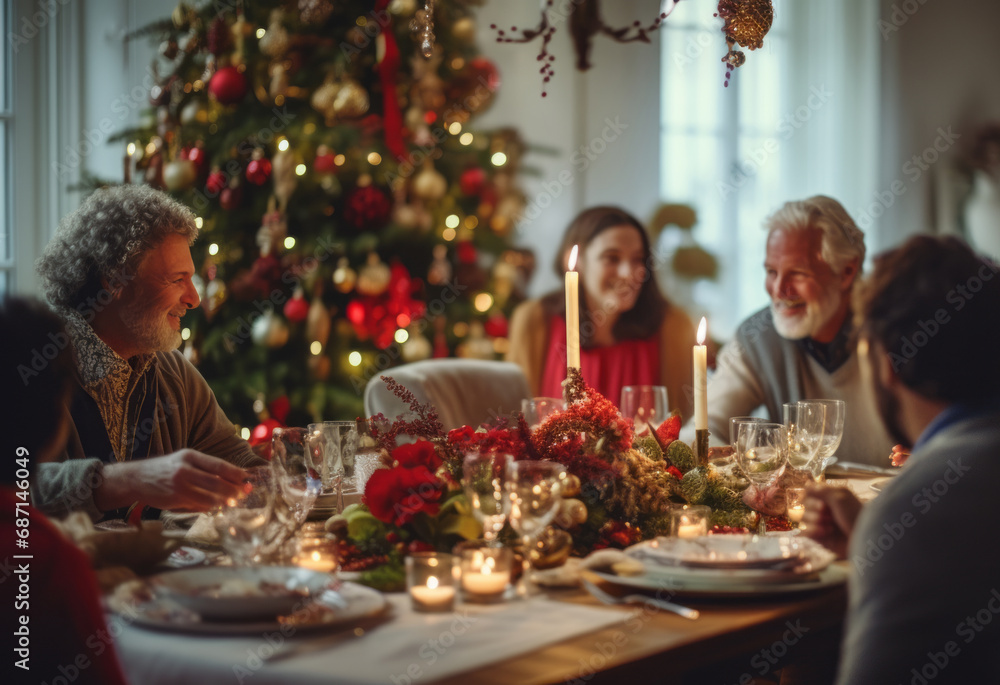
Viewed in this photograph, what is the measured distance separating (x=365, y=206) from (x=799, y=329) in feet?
5.47

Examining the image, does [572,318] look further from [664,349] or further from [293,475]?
[664,349]

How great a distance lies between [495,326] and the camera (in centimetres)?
402

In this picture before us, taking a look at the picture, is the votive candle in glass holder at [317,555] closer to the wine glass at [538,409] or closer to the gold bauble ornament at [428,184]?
the wine glass at [538,409]

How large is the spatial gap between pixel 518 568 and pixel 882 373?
0.50 meters

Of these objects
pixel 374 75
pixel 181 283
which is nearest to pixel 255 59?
pixel 374 75

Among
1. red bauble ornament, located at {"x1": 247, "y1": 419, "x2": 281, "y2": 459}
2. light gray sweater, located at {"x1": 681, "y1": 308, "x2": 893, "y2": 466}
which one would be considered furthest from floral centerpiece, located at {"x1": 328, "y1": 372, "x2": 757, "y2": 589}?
red bauble ornament, located at {"x1": 247, "y1": 419, "x2": 281, "y2": 459}

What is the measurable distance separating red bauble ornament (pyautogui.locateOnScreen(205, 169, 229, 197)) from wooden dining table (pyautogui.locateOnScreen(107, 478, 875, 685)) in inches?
111

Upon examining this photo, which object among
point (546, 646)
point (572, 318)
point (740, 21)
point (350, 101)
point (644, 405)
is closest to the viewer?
point (546, 646)

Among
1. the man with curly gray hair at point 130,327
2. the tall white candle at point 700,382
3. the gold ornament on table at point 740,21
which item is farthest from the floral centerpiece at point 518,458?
the gold ornament on table at point 740,21

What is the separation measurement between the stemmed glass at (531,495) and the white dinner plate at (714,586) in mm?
112

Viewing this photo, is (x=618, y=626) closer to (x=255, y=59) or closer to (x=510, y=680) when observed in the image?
(x=510, y=680)

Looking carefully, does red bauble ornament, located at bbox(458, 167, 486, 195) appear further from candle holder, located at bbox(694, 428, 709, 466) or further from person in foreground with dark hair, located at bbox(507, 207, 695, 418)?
candle holder, located at bbox(694, 428, 709, 466)

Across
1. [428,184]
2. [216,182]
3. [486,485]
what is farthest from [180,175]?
[486,485]

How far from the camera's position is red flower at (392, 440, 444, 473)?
137cm
